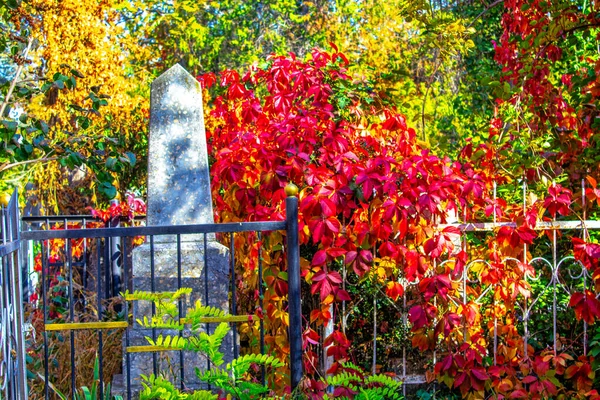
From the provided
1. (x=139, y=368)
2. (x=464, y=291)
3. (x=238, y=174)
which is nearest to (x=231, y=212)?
(x=238, y=174)

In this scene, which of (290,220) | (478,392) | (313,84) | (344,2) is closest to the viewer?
(290,220)

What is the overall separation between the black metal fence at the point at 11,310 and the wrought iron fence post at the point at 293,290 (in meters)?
1.20

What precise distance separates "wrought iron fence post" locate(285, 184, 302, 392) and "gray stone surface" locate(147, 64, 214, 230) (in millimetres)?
1093

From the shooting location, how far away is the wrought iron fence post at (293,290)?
3.58m

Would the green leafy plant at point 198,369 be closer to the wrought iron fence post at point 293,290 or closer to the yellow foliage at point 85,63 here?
the wrought iron fence post at point 293,290

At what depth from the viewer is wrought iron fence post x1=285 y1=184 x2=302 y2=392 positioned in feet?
11.7

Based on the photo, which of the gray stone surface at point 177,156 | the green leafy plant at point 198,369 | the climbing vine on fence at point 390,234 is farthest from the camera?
the gray stone surface at point 177,156

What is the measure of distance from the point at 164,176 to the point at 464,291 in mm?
1906

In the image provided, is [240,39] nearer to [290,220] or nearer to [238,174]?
[238,174]

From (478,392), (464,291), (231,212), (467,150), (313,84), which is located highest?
(313,84)

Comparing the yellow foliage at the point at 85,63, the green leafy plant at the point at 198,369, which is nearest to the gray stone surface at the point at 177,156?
the green leafy plant at the point at 198,369

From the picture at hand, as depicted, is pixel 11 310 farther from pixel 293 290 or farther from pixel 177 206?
pixel 177 206

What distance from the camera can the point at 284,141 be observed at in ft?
14.5

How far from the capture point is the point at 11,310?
9.43ft
